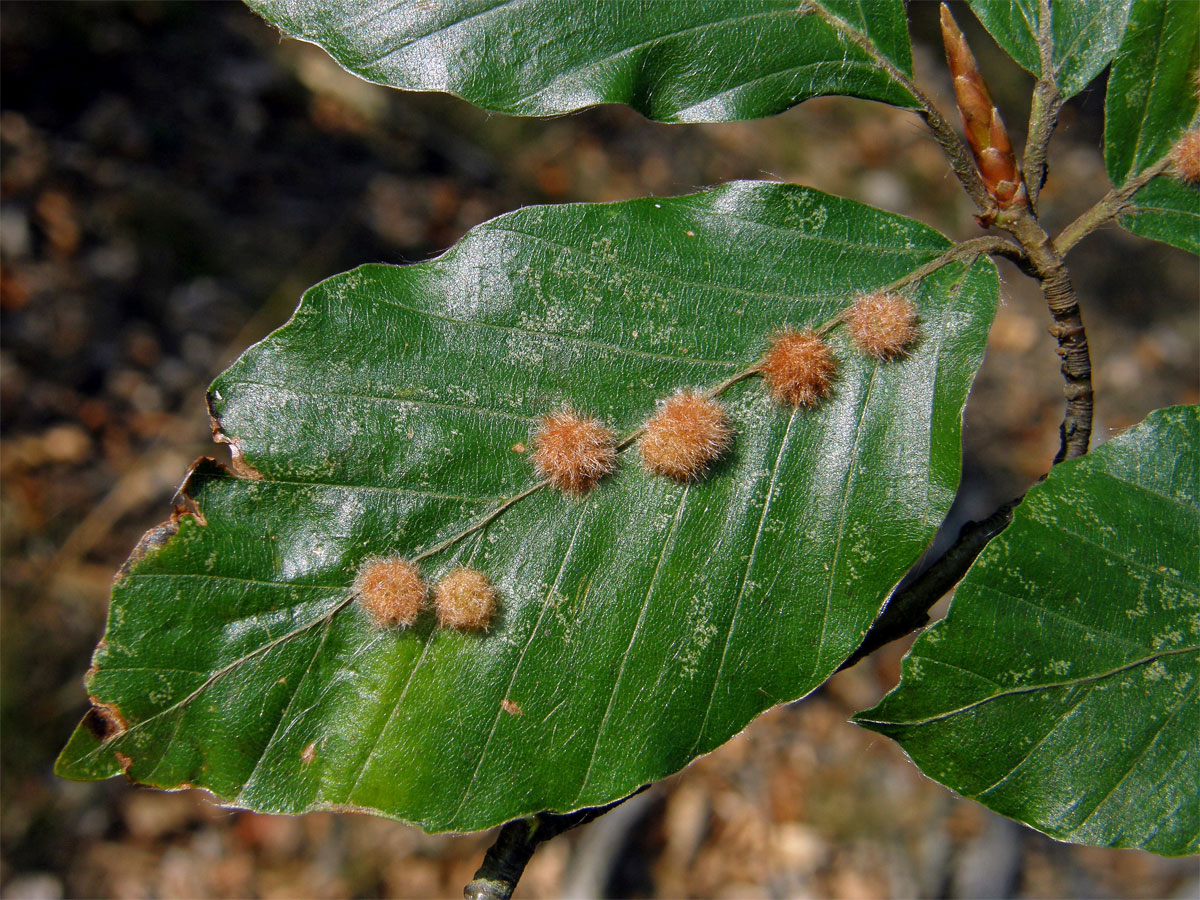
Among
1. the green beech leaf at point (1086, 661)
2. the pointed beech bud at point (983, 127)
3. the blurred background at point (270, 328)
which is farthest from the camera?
the blurred background at point (270, 328)

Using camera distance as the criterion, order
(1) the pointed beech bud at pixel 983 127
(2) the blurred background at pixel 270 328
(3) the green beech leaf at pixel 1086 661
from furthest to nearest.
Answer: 1. (2) the blurred background at pixel 270 328
2. (1) the pointed beech bud at pixel 983 127
3. (3) the green beech leaf at pixel 1086 661

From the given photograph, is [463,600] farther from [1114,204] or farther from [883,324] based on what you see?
[1114,204]

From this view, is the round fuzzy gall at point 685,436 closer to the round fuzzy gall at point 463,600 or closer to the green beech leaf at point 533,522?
the green beech leaf at point 533,522

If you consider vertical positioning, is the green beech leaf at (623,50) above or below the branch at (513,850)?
above

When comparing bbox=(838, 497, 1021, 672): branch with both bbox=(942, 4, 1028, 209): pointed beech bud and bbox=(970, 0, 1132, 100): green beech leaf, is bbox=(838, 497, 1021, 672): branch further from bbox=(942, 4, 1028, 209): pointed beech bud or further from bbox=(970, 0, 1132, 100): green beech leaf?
bbox=(970, 0, 1132, 100): green beech leaf

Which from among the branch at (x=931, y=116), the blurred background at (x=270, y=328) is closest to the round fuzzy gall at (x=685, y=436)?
the branch at (x=931, y=116)

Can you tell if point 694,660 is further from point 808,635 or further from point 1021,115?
point 1021,115

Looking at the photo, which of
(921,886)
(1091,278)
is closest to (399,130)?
(1091,278)

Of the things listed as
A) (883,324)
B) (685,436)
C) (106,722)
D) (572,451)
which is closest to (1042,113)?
(883,324)

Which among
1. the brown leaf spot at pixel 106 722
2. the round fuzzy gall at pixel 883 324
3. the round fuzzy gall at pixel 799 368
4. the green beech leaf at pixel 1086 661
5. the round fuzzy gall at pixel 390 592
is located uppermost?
the round fuzzy gall at pixel 883 324
